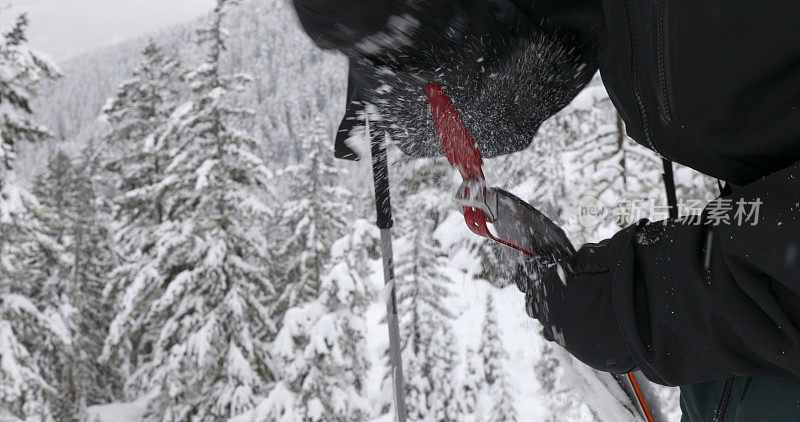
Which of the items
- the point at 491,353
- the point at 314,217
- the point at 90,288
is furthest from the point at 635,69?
the point at 90,288

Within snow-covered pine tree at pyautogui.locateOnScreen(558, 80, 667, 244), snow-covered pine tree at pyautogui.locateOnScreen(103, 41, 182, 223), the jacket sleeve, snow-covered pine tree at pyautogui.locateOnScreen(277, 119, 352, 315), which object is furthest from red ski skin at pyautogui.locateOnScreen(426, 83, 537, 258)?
snow-covered pine tree at pyautogui.locateOnScreen(103, 41, 182, 223)

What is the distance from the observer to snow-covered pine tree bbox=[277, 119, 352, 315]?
15.4 meters

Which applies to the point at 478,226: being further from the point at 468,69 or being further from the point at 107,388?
the point at 107,388

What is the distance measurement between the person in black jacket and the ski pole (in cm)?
36

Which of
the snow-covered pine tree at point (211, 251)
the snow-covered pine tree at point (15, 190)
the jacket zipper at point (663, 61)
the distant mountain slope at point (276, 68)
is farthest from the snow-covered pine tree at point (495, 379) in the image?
the jacket zipper at point (663, 61)

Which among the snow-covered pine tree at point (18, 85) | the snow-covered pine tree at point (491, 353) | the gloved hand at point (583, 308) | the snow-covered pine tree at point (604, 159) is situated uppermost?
the snow-covered pine tree at point (18, 85)

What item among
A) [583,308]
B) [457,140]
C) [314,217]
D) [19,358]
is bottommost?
[583,308]

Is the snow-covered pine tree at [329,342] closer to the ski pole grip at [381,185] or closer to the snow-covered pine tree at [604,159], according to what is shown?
the snow-covered pine tree at [604,159]

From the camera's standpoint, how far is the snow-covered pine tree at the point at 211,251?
1387 cm

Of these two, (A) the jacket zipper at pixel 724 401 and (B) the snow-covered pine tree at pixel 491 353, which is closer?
(A) the jacket zipper at pixel 724 401

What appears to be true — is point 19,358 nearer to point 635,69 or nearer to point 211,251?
point 211,251

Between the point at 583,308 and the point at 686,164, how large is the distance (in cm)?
36

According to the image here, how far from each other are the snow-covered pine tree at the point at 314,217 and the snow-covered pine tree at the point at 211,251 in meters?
1.20

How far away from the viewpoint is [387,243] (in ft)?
5.93
